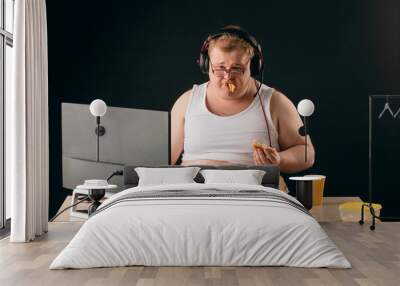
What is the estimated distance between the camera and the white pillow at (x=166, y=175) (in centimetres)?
670

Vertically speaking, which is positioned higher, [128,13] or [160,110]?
[128,13]

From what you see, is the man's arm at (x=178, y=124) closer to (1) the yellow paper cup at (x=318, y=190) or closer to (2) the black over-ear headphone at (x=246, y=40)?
(2) the black over-ear headphone at (x=246, y=40)

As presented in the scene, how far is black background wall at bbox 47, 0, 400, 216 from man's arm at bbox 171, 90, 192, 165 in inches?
3.7

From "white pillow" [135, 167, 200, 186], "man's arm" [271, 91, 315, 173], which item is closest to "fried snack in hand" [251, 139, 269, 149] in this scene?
"man's arm" [271, 91, 315, 173]

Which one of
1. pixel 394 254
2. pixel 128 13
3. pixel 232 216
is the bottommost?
pixel 394 254

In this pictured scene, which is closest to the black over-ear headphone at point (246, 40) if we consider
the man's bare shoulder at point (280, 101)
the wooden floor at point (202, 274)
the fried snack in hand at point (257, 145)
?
the man's bare shoulder at point (280, 101)

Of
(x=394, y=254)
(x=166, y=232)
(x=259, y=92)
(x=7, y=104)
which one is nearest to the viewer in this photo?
(x=166, y=232)

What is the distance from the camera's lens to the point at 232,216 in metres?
4.62

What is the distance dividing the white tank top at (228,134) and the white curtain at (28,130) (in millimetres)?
1811

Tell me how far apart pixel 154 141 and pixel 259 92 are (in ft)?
4.46

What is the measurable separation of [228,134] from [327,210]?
142cm

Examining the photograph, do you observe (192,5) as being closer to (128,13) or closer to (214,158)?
(128,13)

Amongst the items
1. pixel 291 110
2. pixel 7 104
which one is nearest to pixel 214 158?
pixel 291 110

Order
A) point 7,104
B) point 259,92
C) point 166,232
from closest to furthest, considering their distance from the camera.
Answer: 1. point 166,232
2. point 7,104
3. point 259,92
